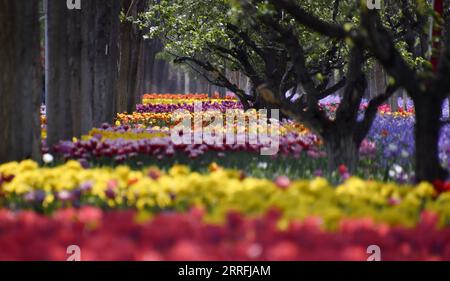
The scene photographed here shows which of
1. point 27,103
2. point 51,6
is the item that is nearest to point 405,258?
point 27,103

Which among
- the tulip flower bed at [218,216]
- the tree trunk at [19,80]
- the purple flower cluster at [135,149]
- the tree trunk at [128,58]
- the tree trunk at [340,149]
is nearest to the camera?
the tulip flower bed at [218,216]

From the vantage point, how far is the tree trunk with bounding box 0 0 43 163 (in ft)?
32.6

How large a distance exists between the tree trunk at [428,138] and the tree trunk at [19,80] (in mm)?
4787

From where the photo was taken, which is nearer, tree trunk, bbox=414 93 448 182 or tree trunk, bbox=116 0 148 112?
tree trunk, bbox=414 93 448 182

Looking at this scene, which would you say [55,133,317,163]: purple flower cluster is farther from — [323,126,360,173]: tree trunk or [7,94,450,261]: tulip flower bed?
[323,126,360,173]: tree trunk

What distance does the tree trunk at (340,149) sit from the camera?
31.5 feet

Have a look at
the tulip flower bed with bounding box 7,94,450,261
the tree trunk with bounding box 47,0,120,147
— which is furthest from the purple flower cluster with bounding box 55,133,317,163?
the tree trunk with bounding box 47,0,120,147

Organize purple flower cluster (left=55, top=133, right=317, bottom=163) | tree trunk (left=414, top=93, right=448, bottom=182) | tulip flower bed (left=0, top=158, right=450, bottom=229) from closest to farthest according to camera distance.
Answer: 1. tulip flower bed (left=0, top=158, right=450, bottom=229)
2. tree trunk (left=414, top=93, right=448, bottom=182)
3. purple flower cluster (left=55, top=133, right=317, bottom=163)

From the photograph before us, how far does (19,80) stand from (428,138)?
5.01 meters

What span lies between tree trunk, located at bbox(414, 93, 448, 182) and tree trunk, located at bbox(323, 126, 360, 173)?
1.86m

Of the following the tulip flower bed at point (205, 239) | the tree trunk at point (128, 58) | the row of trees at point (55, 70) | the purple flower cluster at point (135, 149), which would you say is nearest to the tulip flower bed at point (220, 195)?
the tulip flower bed at point (205, 239)

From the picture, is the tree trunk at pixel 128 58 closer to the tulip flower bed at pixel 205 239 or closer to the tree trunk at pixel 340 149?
the tree trunk at pixel 340 149

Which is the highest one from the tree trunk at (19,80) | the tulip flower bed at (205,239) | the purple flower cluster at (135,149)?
the tree trunk at (19,80)

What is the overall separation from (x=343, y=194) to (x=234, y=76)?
4378 cm
